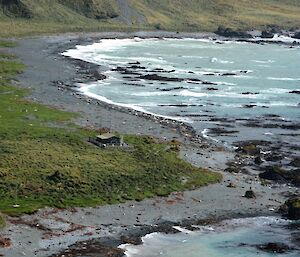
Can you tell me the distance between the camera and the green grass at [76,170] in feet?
146

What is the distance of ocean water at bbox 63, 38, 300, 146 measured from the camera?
75.6 metres

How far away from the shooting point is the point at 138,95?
90.2 m

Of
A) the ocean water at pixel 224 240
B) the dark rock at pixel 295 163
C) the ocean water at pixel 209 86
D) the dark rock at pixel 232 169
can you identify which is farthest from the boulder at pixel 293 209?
the ocean water at pixel 209 86

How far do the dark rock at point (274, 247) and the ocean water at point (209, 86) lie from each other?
2698 centimetres

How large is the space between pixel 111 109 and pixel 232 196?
1238 inches

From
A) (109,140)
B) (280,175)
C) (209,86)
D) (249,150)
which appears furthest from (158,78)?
(280,175)

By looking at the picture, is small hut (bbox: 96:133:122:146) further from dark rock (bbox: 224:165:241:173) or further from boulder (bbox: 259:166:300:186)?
boulder (bbox: 259:166:300:186)

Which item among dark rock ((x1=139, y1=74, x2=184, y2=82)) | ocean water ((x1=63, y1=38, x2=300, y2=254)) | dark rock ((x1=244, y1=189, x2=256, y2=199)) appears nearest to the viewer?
ocean water ((x1=63, y1=38, x2=300, y2=254))

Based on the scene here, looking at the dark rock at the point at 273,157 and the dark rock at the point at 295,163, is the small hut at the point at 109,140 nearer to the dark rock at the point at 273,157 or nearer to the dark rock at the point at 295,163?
the dark rock at the point at 273,157

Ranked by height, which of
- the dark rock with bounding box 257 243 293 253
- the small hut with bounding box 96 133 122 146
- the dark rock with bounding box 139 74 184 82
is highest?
the dark rock with bounding box 139 74 184 82

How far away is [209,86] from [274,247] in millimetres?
64773

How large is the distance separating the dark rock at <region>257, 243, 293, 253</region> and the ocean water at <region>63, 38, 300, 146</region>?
88.5 feet

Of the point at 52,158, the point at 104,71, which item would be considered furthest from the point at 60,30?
the point at 52,158

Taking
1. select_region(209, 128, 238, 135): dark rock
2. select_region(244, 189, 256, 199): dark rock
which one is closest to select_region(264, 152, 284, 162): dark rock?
select_region(209, 128, 238, 135): dark rock
